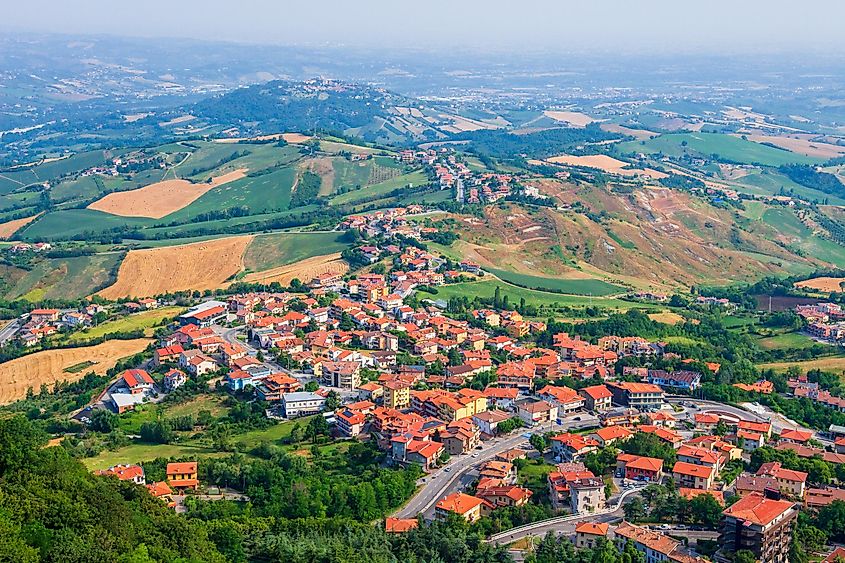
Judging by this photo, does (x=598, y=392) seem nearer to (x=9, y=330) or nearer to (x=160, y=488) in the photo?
(x=160, y=488)

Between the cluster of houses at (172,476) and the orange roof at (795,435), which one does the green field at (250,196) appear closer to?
the cluster of houses at (172,476)

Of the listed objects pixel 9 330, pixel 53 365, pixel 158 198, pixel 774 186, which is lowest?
pixel 9 330

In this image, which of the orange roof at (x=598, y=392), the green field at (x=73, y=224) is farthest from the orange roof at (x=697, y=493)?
the green field at (x=73, y=224)

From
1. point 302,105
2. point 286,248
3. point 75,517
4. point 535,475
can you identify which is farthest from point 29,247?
point 302,105

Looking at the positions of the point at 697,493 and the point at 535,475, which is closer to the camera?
the point at 697,493

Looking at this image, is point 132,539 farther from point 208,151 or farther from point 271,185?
point 208,151
